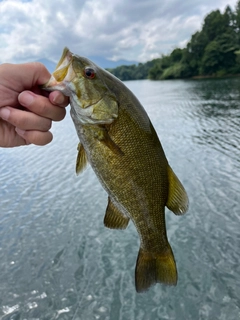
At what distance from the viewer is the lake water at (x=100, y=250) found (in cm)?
580

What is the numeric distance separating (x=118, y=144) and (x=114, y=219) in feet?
2.37

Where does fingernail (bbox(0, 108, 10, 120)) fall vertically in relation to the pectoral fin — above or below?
above

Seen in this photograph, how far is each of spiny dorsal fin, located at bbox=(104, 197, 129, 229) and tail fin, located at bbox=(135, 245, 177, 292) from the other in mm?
388

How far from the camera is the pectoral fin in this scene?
2613 millimetres

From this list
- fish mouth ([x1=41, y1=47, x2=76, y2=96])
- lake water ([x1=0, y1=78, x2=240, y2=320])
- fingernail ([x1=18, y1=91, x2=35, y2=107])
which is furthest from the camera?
lake water ([x1=0, y1=78, x2=240, y2=320])

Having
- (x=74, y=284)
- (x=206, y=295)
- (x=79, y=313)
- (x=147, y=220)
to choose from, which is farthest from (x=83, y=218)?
(x=147, y=220)

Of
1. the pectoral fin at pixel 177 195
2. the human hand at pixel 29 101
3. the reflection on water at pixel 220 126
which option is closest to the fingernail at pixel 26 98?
the human hand at pixel 29 101

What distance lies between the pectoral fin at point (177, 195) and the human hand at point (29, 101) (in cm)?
112

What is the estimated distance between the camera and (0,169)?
46.5ft

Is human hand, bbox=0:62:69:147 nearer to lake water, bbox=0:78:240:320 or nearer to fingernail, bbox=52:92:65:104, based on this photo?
fingernail, bbox=52:92:65:104

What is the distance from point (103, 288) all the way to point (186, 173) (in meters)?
6.13

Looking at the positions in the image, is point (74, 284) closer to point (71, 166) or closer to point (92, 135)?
point (92, 135)

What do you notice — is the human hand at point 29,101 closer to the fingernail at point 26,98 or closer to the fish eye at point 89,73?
the fingernail at point 26,98

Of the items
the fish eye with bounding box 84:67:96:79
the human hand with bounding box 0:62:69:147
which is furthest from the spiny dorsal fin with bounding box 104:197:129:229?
the fish eye with bounding box 84:67:96:79
